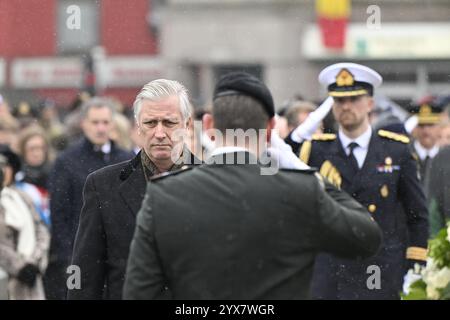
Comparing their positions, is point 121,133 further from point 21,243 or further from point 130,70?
point 130,70

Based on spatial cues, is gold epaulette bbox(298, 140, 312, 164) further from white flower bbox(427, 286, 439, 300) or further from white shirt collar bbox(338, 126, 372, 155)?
white flower bbox(427, 286, 439, 300)

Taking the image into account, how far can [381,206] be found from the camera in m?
7.35

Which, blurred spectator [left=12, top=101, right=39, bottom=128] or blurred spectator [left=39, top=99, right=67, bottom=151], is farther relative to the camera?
blurred spectator [left=12, top=101, right=39, bottom=128]

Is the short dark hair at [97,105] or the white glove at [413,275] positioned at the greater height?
the short dark hair at [97,105]

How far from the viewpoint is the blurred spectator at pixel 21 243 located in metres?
8.02

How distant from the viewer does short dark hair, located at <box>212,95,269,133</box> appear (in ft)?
13.0

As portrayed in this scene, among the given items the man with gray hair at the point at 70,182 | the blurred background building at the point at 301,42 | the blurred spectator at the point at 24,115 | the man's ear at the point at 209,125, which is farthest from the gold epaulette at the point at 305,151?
the blurred background building at the point at 301,42

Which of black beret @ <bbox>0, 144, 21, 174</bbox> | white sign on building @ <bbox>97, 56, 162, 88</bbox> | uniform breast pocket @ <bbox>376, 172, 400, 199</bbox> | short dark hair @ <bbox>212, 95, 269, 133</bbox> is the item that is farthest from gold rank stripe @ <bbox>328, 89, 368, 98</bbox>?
white sign on building @ <bbox>97, 56, 162, 88</bbox>

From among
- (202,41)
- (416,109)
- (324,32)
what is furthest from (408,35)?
(416,109)

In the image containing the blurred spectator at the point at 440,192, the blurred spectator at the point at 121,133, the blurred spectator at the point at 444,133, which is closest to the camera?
the blurred spectator at the point at 440,192

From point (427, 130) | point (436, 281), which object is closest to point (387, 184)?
point (436, 281)

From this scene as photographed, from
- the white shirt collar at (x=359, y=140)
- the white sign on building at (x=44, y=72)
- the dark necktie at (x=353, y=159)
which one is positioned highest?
the white shirt collar at (x=359, y=140)

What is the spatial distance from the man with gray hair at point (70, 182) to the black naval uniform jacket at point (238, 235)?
14.1ft

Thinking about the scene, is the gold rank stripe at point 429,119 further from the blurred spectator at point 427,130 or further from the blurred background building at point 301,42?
the blurred background building at point 301,42
